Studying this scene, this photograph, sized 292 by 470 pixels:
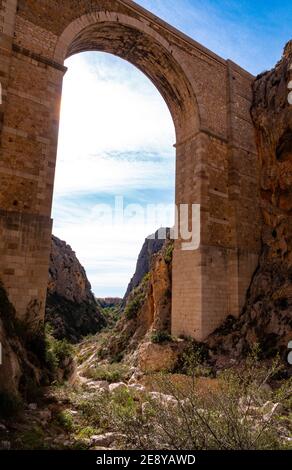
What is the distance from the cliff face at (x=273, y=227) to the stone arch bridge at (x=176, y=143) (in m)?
0.52

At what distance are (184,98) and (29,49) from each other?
6620mm

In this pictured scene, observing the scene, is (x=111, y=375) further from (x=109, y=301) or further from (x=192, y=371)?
(x=109, y=301)

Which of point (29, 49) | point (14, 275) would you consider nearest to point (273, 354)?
point (14, 275)

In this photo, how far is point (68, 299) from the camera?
36.5 m

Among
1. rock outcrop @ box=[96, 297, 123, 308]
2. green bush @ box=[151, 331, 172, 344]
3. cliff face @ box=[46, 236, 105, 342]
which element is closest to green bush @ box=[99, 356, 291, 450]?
green bush @ box=[151, 331, 172, 344]

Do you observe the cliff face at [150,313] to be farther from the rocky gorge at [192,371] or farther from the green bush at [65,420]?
the green bush at [65,420]

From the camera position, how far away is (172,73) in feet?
44.3

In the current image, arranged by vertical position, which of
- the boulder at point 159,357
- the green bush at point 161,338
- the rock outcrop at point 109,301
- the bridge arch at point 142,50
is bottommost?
the rock outcrop at point 109,301

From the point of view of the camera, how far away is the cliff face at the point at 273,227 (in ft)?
37.7

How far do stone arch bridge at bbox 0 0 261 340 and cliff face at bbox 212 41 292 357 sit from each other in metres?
0.52

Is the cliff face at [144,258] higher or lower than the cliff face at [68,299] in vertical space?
higher

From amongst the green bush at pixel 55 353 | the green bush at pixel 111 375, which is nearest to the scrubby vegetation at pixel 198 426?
the green bush at pixel 55 353

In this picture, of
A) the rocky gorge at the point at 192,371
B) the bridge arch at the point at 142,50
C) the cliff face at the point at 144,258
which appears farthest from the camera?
the cliff face at the point at 144,258

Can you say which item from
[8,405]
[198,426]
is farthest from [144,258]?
[198,426]
